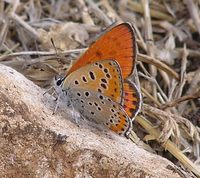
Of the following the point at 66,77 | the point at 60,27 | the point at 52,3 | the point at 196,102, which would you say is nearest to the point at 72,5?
the point at 52,3

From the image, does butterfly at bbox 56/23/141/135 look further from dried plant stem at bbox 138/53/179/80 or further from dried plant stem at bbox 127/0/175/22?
dried plant stem at bbox 127/0/175/22

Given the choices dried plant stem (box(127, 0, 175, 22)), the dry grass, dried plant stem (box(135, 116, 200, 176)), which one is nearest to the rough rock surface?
dried plant stem (box(135, 116, 200, 176))

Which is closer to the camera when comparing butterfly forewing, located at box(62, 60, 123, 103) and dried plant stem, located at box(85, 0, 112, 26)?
butterfly forewing, located at box(62, 60, 123, 103)

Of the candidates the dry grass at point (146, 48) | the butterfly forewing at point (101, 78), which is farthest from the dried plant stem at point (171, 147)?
the butterfly forewing at point (101, 78)

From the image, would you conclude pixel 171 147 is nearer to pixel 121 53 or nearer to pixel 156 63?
pixel 121 53

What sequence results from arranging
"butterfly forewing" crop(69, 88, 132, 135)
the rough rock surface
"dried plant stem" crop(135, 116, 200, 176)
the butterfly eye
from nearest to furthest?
the rough rock surface, "butterfly forewing" crop(69, 88, 132, 135), the butterfly eye, "dried plant stem" crop(135, 116, 200, 176)

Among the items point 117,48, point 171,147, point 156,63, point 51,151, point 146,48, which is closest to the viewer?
point 51,151

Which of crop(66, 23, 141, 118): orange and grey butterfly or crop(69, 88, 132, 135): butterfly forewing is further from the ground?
crop(66, 23, 141, 118): orange and grey butterfly

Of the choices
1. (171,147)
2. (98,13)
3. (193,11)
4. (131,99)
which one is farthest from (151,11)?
(131,99)
